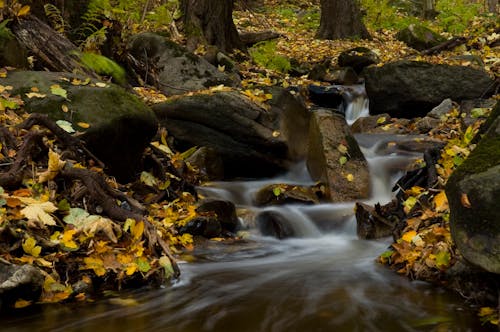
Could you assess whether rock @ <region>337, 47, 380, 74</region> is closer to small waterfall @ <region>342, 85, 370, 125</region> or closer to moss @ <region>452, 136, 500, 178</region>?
small waterfall @ <region>342, 85, 370, 125</region>

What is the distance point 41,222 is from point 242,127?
427cm

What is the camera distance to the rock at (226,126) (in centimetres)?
743

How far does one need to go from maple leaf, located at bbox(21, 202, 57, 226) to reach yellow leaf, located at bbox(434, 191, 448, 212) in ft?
9.96

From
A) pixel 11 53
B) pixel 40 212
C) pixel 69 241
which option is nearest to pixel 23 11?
pixel 11 53

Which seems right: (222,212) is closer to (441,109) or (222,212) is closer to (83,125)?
(83,125)

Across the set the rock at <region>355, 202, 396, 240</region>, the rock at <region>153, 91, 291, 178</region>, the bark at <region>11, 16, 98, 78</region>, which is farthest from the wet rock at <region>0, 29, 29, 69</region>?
the rock at <region>355, 202, 396, 240</region>

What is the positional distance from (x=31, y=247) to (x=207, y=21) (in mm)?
9298

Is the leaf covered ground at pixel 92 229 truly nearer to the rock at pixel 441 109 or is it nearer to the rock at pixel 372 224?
the rock at pixel 372 224

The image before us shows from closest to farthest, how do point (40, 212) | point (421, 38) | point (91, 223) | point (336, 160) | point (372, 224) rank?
1. point (40, 212)
2. point (91, 223)
3. point (372, 224)
4. point (336, 160)
5. point (421, 38)

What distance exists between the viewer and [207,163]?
7238mm

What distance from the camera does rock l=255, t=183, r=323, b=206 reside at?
6.39m

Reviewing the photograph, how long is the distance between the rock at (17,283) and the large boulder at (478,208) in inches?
100

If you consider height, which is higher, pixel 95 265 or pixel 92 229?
pixel 92 229

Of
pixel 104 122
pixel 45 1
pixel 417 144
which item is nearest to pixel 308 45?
pixel 417 144
